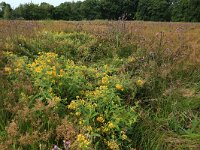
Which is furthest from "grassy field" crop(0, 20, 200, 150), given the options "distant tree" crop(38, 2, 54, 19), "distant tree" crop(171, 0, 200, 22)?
"distant tree" crop(38, 2, 54, 19)

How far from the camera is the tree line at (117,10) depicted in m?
50.9

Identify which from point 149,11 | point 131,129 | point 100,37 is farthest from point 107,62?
point 149,11

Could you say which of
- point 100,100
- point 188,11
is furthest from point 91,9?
point 100,100

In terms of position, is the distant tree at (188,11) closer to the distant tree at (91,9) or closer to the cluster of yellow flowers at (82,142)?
the distant tree at (91,9)

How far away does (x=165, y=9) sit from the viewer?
2373 inches

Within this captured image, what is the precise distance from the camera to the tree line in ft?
167

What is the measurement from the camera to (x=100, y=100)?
3.40 meters

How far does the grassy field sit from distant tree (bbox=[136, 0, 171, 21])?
54.6 meters

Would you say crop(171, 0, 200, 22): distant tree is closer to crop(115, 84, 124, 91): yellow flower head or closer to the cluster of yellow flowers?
crop(115, 84, 124, 91): yellow flower head

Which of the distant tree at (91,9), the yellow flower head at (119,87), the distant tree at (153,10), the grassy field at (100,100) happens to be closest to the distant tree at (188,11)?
the distant tree at (153,10)

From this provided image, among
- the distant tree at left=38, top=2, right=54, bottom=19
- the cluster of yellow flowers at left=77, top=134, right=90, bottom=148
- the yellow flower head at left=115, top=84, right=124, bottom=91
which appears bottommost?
the cluster of yellow flowers at left=77, top=134, right=90, bottom=148

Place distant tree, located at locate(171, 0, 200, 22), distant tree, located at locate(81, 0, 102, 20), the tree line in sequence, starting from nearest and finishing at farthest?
distant tree, located at locate(171, 0, 200, 22) < the tree line < distant tree, located at locate(81, 0, 102, 20)

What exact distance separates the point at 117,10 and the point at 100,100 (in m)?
63.3

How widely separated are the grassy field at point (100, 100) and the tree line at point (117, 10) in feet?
146
